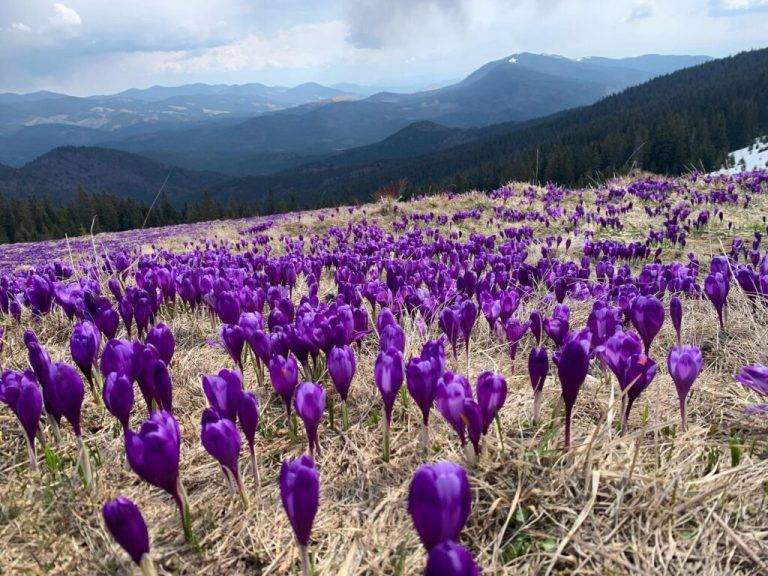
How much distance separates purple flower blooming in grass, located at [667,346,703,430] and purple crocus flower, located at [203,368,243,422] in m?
1.83

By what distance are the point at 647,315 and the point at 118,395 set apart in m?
2.64

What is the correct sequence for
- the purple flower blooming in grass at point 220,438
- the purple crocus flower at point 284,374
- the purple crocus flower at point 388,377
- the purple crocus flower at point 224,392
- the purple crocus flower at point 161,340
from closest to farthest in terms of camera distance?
the purple flower blooming in grass at point 220,438 < the purple crocus flower at point 224,392 < the purple crocus flower at point 388,377 < the purple crocus flower at point 284,374 < the purple crocus flower at point 161,340

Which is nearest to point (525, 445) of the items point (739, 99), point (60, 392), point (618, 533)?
point (618, 533)

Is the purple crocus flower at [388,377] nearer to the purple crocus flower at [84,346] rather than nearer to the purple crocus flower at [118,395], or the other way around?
the purple crocus flower at [118,395]

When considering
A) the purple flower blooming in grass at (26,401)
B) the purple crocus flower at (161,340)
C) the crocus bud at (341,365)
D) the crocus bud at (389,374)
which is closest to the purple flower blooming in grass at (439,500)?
the crocus bud at (389,374)

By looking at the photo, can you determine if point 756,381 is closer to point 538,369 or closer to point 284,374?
point 538,369

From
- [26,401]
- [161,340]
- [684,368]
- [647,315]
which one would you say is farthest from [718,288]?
[26,401]

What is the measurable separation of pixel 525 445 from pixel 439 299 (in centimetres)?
243

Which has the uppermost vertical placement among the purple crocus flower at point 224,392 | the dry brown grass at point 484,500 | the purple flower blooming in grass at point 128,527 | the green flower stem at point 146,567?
the purple crocus flower at point 224,392

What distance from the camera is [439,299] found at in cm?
444

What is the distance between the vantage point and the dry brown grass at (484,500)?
5.44ft

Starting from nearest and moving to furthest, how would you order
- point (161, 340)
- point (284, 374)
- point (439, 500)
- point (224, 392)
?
point (439, 500) → point (224, 392) → point (284, 374) → point (161, 340)

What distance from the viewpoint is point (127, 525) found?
146 cm

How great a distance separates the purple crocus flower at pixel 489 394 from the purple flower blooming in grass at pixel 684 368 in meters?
0.83
